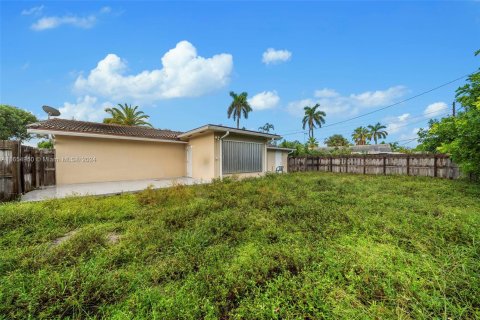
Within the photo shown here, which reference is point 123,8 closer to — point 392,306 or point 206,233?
point 206,233

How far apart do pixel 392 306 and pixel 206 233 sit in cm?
249

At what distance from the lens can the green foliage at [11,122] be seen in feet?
60.8

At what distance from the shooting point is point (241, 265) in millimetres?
2260

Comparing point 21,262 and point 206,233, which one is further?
point 206,233

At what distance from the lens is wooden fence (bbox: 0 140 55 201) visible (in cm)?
503

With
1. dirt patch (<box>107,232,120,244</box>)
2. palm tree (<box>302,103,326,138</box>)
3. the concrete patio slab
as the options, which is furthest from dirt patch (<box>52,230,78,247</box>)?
palm tree (<box>302,103,326,138</box>)

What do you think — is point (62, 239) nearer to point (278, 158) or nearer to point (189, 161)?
point (189, 161)

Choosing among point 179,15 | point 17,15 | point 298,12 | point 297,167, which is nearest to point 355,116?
point 297,167

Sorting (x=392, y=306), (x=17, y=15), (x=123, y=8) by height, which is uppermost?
(x=123, y=8)

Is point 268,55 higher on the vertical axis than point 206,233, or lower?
higher

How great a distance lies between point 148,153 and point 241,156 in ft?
17.0

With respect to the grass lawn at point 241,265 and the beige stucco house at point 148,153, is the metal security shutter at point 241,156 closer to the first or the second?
the beige stucco house at point 148,153

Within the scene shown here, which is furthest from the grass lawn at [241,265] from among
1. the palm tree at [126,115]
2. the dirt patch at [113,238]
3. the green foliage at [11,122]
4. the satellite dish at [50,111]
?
the green foliage at [11,122]

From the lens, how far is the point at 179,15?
8.35 metres
